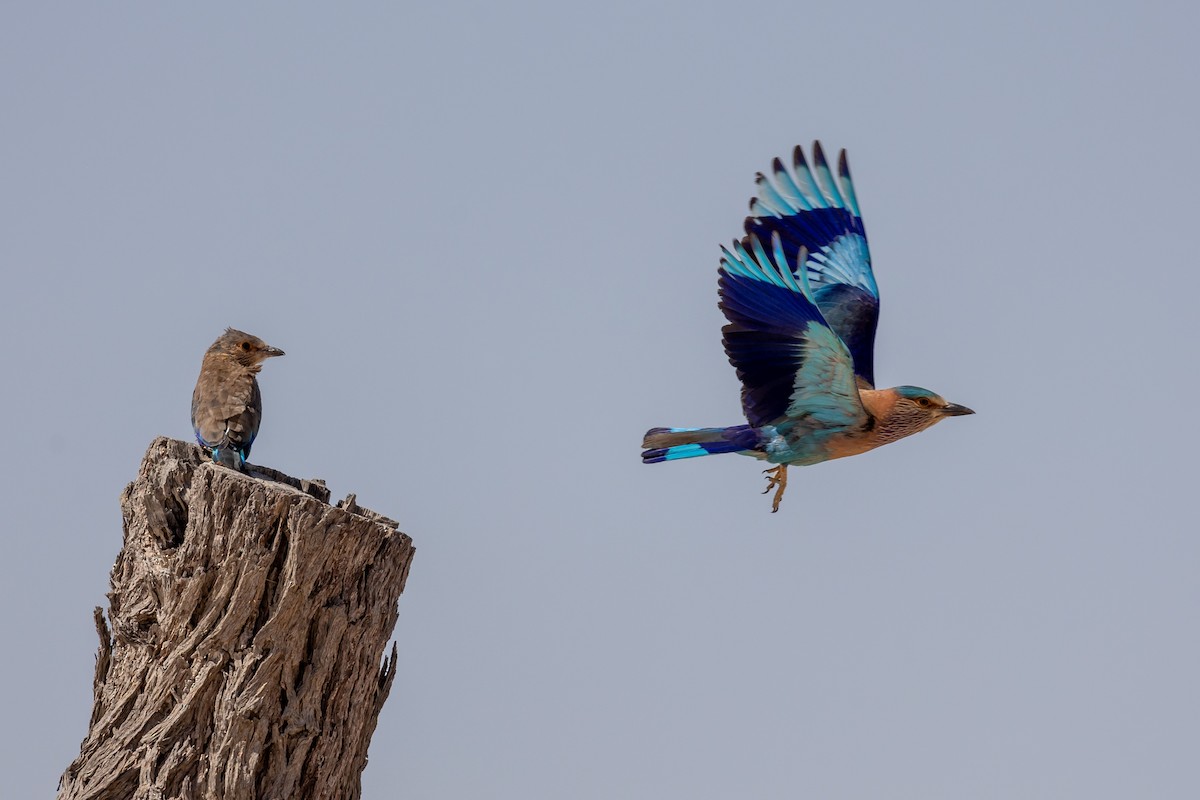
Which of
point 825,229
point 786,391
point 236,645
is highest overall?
point 825,229

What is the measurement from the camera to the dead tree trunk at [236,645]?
4.65 meters

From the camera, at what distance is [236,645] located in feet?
15.5

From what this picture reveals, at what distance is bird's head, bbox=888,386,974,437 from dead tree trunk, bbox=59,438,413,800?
3104 mm

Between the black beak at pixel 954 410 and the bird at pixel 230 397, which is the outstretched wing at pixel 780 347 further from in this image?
Result: the bird at pixel 230 397

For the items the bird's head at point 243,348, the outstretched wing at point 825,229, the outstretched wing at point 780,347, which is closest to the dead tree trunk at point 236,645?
the bird's head at point 243,348

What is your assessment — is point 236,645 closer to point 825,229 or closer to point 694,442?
point 694,442

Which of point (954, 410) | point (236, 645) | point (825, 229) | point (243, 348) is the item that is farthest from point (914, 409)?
point (236, 645)

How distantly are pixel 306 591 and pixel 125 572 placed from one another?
67 centimetres

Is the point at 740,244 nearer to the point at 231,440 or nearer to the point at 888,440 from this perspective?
the point at 888,440

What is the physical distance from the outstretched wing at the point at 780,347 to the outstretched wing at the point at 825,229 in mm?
1085

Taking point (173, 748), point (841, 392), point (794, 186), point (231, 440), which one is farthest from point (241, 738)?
point (794, 186)

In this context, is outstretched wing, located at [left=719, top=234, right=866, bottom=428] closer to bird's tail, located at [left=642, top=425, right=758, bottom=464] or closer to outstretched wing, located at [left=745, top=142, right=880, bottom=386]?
bird's tail, located at [left=642, top=425, right=758, bottom=464]

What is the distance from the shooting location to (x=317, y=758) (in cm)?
478

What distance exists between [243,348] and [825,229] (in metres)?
3.25
